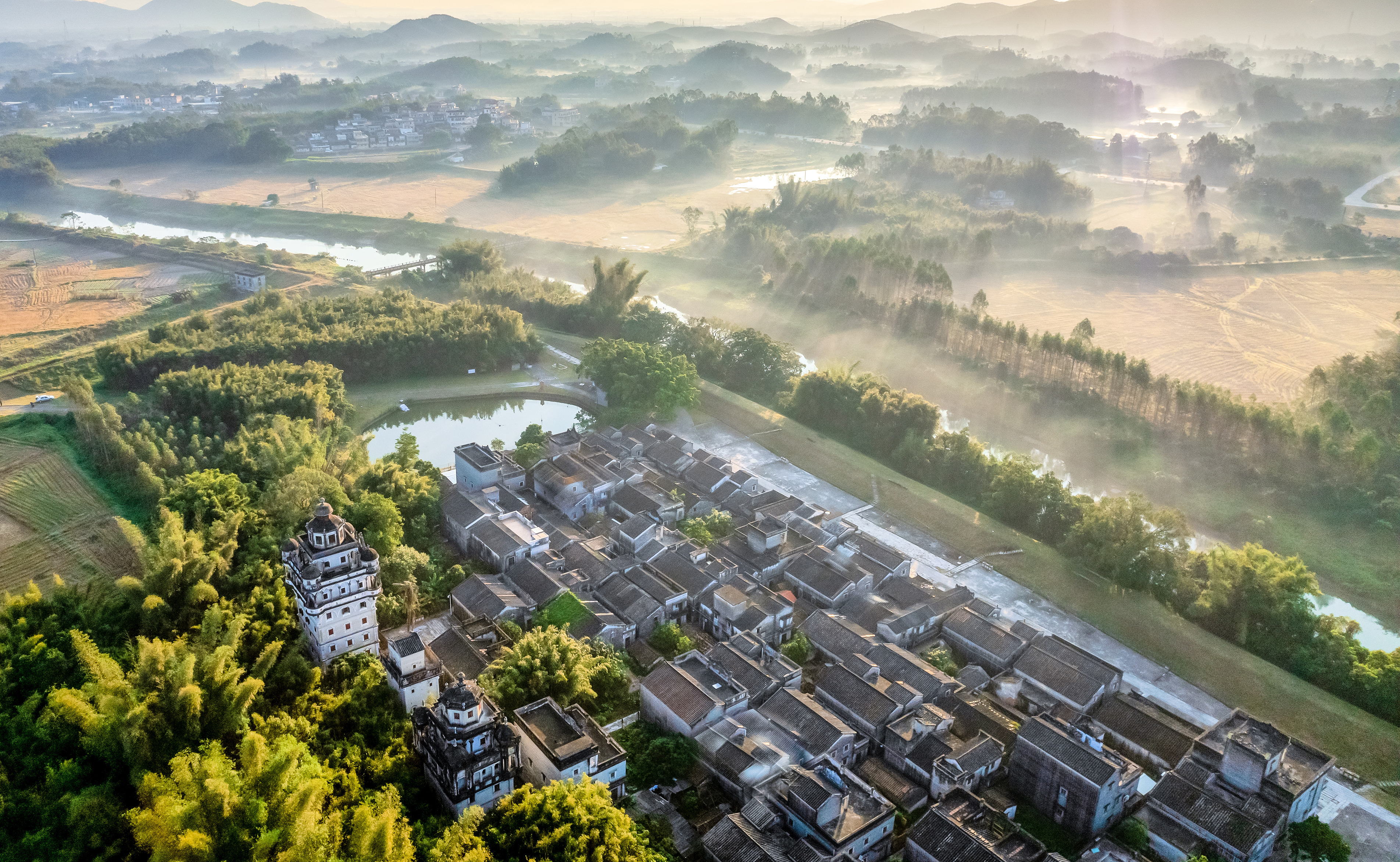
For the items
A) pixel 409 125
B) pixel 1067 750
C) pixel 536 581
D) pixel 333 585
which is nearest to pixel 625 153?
pixel 409 125

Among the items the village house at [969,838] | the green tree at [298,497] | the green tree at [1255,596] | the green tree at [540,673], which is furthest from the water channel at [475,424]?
the village house at [969,838]

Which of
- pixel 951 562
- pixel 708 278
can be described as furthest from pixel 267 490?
pixel 708 278

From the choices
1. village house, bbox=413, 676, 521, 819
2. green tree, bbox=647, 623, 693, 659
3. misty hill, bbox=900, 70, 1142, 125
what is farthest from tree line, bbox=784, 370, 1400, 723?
misty hill, bbox=900, 70, 1142, 125

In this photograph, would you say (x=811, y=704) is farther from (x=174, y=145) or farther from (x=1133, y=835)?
(x=174, y=145)

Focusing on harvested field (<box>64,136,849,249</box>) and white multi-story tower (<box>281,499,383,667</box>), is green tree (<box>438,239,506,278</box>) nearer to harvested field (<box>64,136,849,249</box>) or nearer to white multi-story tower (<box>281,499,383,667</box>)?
harvested field (<box>64,136,849,249</box>)

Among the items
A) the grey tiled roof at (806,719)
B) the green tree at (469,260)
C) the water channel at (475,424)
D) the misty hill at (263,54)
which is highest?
the misty hill at (263,54)

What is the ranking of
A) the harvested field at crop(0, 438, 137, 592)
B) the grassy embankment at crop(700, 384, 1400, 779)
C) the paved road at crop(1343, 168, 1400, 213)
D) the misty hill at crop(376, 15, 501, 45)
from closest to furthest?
the grassy embankment at crop(700, 384, 1400, 779) < the harvested field at crop(0, 438, 137, 592) < the paved road at crop(1343, 168, 1400, 213) < the misty hill at crop(376, 15, 501, 45)

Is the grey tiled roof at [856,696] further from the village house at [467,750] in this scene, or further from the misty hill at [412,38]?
the misty hill at [412,38]
